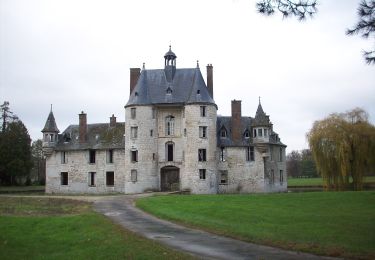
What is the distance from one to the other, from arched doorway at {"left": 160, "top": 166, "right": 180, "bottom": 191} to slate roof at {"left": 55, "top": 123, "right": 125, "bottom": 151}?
5.36 m

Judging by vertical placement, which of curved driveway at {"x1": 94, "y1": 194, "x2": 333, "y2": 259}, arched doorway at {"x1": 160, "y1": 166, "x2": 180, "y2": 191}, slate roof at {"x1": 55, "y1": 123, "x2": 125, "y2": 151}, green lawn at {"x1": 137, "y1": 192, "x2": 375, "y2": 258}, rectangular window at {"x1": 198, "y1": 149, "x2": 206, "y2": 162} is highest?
slate roof at {"x1": 55, "y1": 123, "x2": 125, "y2": 151}

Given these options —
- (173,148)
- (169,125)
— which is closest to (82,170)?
(173,148)

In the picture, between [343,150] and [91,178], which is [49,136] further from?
[343,150]

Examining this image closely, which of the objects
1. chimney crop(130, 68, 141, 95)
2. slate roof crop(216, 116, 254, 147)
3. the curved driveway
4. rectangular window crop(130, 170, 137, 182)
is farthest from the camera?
chimney crop(130, 68, 141, 95)

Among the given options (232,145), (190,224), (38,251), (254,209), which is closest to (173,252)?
(38,251)

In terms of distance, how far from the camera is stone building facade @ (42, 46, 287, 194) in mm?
45812

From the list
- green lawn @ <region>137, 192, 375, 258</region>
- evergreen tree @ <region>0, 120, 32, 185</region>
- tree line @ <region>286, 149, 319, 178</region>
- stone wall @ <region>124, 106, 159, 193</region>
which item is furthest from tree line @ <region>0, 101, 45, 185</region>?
tree line @ <region>286, 149, 319, 178</region>

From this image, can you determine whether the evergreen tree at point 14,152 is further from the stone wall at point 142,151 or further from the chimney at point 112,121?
the stone wall at point 142,151

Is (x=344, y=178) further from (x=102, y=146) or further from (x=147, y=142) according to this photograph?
(x=102, y=146)

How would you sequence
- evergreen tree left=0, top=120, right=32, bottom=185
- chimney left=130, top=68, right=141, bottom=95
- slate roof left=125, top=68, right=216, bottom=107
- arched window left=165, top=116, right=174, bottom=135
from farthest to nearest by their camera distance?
1. evergreen tree left=0, top=120, right=32, bottom=185
2. chimney left=130, top=68, right=141, bottom=95
3. arched window left=165, top=116, right=174, bottom=135
4. slate roof left=125, top=68, right=216, bottom=107

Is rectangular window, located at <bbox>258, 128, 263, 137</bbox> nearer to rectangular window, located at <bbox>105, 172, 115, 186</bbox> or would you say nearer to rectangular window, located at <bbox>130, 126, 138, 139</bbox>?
rectangular window, located at <bbox>130, 126, 138, 139</bbox>

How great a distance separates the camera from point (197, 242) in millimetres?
15430

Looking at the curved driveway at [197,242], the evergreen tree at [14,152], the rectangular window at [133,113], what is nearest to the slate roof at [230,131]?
the rectangular window at [133,113]

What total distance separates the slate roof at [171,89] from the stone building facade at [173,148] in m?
0.10
